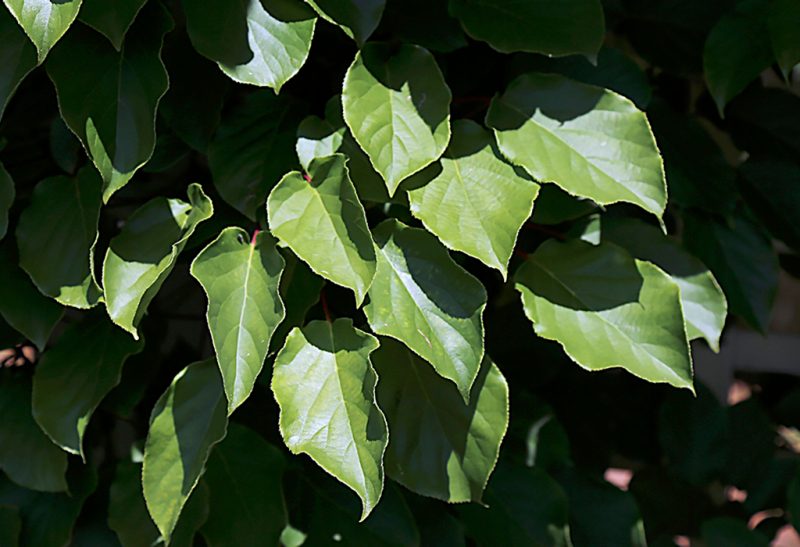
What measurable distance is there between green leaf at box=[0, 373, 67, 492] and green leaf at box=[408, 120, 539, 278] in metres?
0.46

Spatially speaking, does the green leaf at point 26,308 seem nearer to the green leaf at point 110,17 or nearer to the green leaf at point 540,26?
the green leaf at point 110,17

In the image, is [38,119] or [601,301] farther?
[38,119]

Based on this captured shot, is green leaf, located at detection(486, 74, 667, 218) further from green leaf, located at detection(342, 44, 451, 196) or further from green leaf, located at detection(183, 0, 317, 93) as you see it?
green leaf, located at detection(183, 0, 317, 93)

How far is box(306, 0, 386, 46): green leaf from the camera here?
29.7 inches

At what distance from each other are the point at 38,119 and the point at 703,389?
0.96 m

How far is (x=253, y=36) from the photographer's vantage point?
760 millimetres

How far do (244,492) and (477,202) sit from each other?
0.37 meters

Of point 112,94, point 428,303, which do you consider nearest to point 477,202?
point 428,303

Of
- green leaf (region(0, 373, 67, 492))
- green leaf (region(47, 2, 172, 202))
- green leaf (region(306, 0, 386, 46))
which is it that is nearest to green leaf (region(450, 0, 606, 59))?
green leaf (region(306, 0, 386, 46))

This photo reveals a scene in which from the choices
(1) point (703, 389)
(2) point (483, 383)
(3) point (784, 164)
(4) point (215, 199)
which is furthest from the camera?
(1) point (703, 389)

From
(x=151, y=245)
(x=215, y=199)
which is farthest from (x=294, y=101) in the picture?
(x=151, y=245)

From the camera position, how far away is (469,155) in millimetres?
801

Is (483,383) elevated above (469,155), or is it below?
below

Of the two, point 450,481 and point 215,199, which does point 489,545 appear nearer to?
point 450,481
